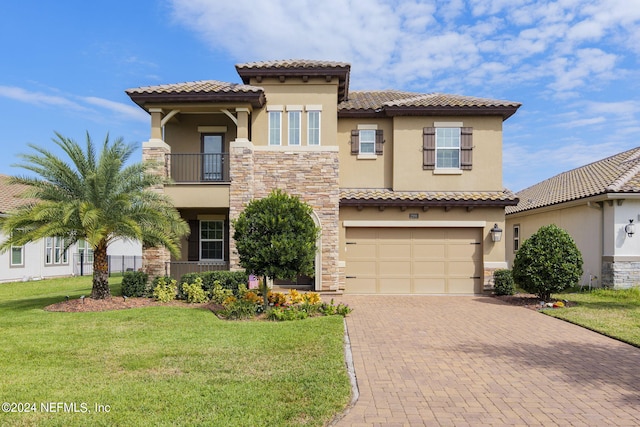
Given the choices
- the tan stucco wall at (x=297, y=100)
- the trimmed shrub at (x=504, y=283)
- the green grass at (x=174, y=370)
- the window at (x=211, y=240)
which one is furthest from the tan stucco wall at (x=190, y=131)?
the trimmed shrub at (x=504, y=283)

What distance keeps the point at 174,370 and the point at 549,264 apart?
1164cm

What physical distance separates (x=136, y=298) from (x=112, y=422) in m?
10.1

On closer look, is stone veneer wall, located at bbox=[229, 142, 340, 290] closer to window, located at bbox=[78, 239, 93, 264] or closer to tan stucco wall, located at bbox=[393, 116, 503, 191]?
tan stucco wall, located at bbox=[393, 116, 503, 191]

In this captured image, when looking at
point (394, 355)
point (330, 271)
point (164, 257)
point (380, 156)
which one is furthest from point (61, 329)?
point (380, 156)

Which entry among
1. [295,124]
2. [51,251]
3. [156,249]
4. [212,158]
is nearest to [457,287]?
[295,124]

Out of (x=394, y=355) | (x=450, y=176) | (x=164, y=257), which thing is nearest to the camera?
(x=394, y=355)

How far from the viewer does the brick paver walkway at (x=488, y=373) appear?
17.9 ft

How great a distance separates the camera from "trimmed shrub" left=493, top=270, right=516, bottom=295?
16281 millimetres

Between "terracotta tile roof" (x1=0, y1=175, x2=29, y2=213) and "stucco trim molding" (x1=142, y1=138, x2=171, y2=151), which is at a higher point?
"stucco trim molding" (x1=142, y1=138, x2=171, y2=151)

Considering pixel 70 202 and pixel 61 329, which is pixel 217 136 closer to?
pixel 70 202

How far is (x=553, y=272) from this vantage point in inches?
549

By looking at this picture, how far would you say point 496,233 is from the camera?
1667 centimetres

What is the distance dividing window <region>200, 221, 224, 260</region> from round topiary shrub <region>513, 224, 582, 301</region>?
10977 millimetres

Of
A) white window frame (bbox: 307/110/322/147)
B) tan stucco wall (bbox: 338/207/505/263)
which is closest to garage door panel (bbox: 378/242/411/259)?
tan stucco wall (bbox: 338/207/505/263)
